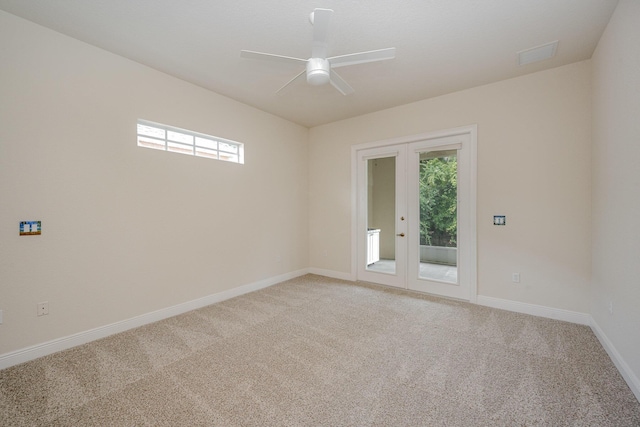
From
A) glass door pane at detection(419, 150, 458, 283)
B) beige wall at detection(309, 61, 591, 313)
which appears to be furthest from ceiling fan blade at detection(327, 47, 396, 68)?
glass door pane at detection(419, 150, 458, 283)

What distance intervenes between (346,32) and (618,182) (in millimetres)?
2631

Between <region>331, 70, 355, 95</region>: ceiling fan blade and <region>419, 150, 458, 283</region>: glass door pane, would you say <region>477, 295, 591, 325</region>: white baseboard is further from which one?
<region>331, 70, 355, 95</region>: ceiling fan blade

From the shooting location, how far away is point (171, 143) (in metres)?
3.30

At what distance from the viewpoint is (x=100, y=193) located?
2.68 meters

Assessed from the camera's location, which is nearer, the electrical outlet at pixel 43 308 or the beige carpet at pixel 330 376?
the beige carpet at pixel 330 376

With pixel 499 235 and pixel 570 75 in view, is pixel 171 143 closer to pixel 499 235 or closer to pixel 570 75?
pixel 499 235

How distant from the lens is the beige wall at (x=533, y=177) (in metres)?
2.93

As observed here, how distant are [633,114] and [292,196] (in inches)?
164

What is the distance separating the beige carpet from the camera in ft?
5.43

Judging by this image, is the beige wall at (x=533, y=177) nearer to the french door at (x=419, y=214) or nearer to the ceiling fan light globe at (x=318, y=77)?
the french door at (x=419, y=214)

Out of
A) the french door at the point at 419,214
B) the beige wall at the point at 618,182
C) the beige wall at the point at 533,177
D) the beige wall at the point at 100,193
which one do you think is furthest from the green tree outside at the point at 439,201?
the beige wall at the point at 100,193

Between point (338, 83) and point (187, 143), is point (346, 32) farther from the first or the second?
point (187, 143)

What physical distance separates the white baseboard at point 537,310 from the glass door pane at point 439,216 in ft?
1.55

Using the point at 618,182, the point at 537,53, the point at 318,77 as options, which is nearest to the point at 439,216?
the point at 618,182
